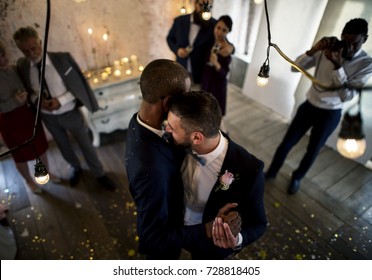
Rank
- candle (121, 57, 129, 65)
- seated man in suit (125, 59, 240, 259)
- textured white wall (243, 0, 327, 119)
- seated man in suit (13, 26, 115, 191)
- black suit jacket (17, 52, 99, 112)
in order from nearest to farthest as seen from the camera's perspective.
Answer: seated man in suit (125, 59, 240, 259)
textured white wall (243, 0, 327, 119)
seated man in suit (13, 26, 115, 191)
black suit jacket (17, 52, 99, 112)
candle (121, 57, 129, 65)

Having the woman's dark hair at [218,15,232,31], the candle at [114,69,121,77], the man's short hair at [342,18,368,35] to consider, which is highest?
the man's short hair at [342,18,368,35]

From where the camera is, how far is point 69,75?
2434mm

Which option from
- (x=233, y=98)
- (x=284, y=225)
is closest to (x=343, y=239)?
(x=284, y=225)

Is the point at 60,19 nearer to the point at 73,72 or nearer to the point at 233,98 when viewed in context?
the point at 73,72

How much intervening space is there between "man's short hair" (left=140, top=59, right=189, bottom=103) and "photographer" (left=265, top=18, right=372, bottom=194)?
3.20ft

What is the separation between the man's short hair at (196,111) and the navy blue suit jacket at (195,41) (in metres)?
1.60

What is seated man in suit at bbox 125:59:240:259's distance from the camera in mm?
1334

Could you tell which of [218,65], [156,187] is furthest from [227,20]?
[156,187]

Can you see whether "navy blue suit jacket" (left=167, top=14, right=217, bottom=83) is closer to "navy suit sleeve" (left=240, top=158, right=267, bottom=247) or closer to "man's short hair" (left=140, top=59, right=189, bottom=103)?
"man's short hair" (left=140, top=59, right=189, bottom=103)

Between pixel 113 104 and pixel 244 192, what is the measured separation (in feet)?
7.75

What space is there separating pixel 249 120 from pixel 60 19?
259 cm

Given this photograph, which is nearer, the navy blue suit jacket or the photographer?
the photographer

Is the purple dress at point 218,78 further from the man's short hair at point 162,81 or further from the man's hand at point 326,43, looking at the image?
the man's short hair at point 162,81

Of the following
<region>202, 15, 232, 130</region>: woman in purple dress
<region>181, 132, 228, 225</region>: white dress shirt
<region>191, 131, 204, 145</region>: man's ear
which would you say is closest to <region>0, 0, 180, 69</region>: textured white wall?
<region>202, 15, 232, 130</region>: woman in purple dress
